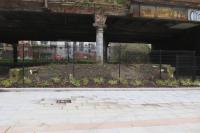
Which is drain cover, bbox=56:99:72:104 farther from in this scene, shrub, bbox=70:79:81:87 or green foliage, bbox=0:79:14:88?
green foliage, bbox=0:79:14:88

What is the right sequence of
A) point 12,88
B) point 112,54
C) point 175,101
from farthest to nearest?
point 112,54
point 12,88
point 175,101

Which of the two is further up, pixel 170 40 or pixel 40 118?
pixel 170 40

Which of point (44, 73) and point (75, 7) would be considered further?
point (75, 7)

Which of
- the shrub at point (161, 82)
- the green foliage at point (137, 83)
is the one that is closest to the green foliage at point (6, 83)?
the green foliage at point (137, 83)

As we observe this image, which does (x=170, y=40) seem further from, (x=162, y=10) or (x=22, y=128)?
(x=22, y=128)

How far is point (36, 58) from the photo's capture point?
122 ft

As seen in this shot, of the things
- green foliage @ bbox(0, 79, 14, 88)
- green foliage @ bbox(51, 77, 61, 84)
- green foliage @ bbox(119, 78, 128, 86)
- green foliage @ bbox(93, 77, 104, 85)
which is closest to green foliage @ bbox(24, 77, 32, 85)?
green foliage @ bbox(0, 79, 14, 88)

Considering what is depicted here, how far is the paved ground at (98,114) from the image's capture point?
8904 mm

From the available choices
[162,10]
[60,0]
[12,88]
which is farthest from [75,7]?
[12,88]

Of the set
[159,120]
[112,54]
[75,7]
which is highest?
[75,7]

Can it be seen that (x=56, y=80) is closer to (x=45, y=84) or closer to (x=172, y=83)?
(x=45, y=84)

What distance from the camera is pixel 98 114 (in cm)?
1109

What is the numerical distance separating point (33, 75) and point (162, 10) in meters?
11.1

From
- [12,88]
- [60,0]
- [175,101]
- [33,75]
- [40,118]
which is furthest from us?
[60,0]
